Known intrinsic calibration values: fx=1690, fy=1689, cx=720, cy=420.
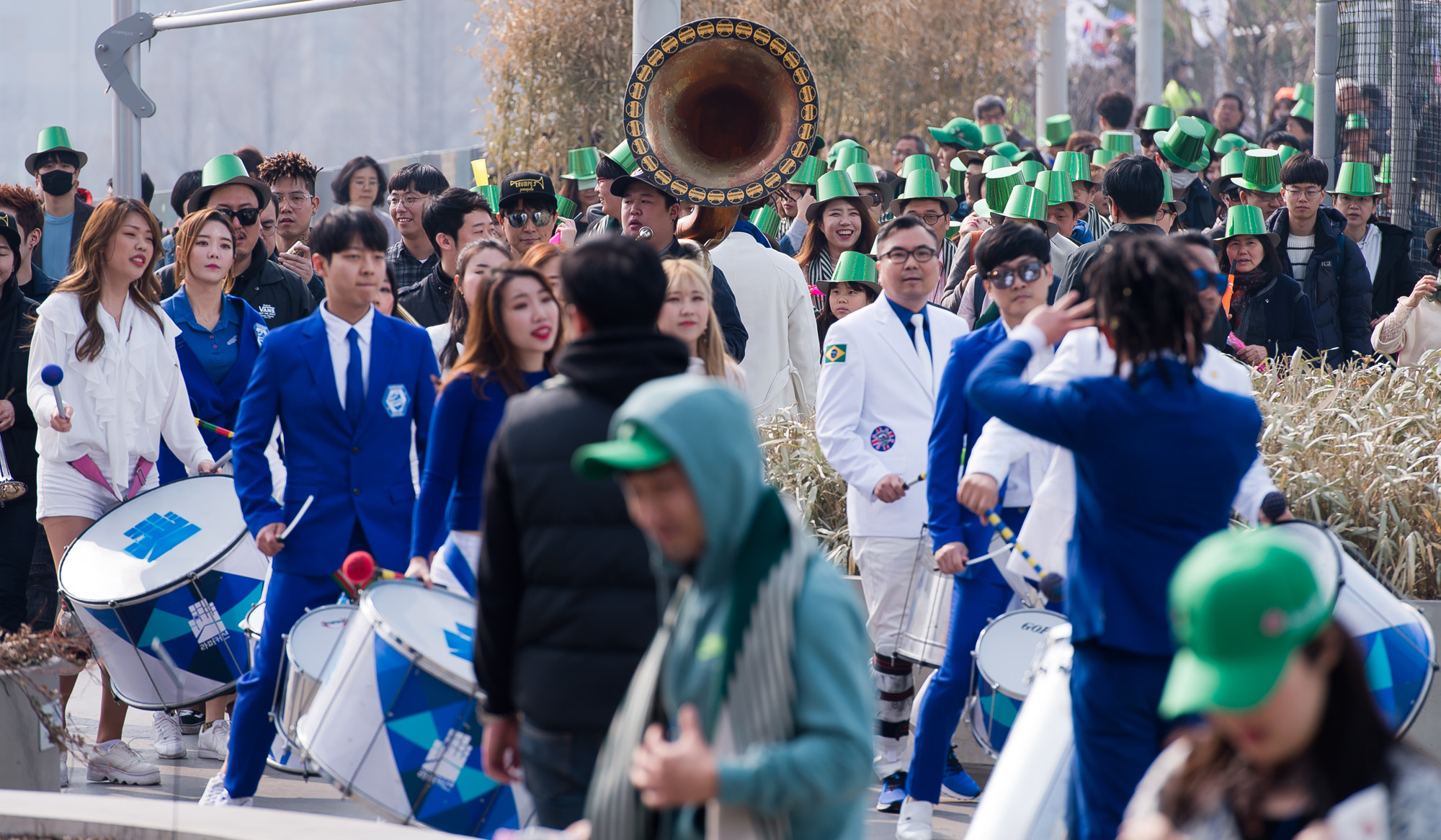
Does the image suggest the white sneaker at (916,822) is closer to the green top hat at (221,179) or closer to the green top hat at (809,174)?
the green top hat at (221,179)

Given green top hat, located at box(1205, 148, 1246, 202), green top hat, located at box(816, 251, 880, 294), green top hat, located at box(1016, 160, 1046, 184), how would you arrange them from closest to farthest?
green top hat, located at box(816, 251, 880, 294), green top hat, located at box(1016, 160, 1046, 184), green top hat, located at box(1205, 148, 1246, 202)

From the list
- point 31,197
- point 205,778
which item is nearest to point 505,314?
point 205,778

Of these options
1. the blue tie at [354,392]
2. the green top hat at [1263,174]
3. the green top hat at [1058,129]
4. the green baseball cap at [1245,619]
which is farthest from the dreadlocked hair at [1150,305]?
the green top hat at [1058,129]

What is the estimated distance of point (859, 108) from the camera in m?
18.3

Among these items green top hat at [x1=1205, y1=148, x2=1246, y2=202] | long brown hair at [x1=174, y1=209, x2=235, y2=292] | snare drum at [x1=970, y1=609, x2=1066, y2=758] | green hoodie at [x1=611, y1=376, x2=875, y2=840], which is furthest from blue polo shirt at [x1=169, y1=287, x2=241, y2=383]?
green top hat at [x1=1205, y1=148, x2=1246, y2=202]

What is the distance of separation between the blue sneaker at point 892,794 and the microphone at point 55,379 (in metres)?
3.22

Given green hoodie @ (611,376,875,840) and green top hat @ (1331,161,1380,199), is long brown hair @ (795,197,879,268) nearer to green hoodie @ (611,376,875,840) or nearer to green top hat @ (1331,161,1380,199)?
green top hat @ (1331,161,1380,199)

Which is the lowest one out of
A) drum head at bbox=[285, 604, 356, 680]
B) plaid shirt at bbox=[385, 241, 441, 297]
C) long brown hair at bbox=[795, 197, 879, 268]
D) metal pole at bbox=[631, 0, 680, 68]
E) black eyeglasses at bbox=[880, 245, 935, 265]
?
drum head at bbox=[285, 604, 356, 680]

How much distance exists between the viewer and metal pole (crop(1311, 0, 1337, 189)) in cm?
1133

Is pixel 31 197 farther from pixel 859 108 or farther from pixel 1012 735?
pixel 859 108

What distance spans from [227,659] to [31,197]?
12.6ft

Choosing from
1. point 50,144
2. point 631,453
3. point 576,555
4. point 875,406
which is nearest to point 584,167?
point 50,144

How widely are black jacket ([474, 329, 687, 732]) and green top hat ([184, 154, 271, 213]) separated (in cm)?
554

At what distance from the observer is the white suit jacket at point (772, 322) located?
24.6 feet
